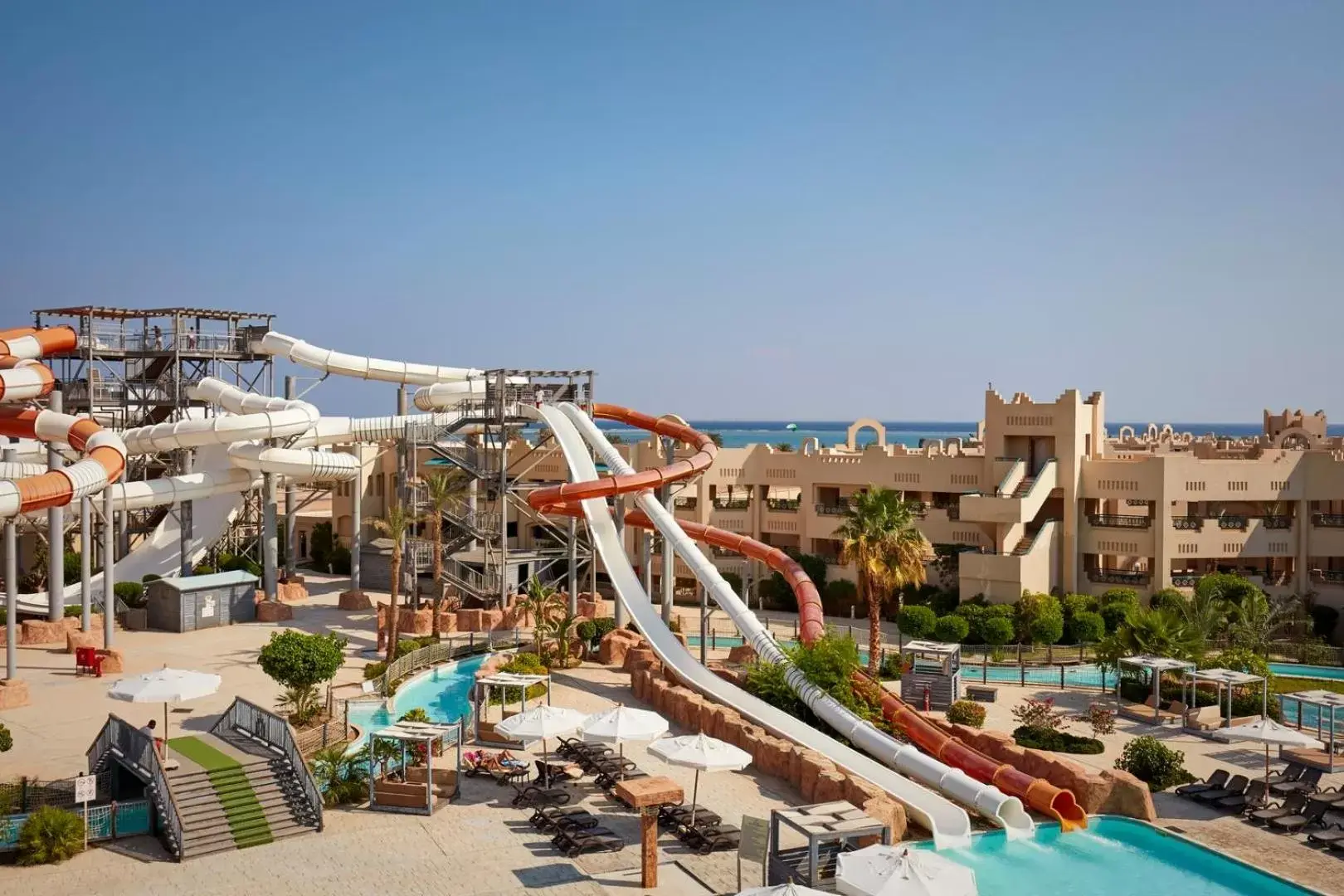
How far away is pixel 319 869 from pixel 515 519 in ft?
141

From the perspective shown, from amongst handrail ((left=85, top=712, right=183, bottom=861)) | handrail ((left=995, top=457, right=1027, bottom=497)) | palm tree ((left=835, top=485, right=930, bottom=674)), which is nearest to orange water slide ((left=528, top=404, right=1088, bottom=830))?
palm tree ((left=835, top=485, right=930, bottom=674))

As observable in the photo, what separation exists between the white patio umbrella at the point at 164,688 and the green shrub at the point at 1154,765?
20179 millimetres

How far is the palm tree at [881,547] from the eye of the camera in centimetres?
3738

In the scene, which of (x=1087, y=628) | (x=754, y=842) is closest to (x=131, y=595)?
(x=754, y=842)

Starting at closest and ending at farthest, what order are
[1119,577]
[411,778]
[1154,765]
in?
1. [411,778]
2. [1154,765]
3. [1119,577]

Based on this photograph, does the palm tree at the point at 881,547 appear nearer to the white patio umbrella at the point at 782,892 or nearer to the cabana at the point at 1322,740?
the cabana at the point at 1322,740

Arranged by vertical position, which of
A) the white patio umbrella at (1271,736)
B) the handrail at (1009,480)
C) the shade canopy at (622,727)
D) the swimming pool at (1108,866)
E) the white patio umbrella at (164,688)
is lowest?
the swimming pool at (1108,866)

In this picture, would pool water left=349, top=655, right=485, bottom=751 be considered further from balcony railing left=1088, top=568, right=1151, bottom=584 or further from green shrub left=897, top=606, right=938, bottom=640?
balcony railing left=1088, top=568, right=1151, bottom=584

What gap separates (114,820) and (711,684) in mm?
15867

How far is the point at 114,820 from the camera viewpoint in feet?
76.5

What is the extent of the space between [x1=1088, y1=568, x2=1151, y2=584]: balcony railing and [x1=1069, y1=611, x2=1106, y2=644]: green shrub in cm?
591

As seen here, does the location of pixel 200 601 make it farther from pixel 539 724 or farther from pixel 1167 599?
pixel 1167 599

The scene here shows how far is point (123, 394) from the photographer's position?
56.6 metres

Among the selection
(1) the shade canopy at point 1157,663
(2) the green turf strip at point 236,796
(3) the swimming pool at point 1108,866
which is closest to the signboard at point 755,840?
(3) the swimming pool at point 1108,866
